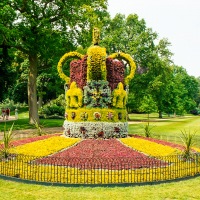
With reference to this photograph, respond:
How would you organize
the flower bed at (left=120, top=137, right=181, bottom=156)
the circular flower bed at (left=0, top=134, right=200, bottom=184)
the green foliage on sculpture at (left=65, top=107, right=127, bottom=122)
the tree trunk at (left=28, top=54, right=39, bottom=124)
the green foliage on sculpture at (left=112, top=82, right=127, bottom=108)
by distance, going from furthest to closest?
the tree trunk at (left=28, top=54, right=39, bottom=124) → the green foliage on sculpture at (left=112, top=82, right=127, bottom=108) → the green foliage on sculpture at (left=65, top=107, right=127, bottom=122) → the flower bed at (left=120, top=137, right=181, bottom=156) → the circular flower bed at (left=0, top=134, right=200, bottom=184)

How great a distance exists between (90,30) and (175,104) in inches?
1522

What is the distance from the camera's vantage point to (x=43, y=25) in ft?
116

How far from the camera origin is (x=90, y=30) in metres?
38.5

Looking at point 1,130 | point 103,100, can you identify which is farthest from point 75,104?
point 1,130

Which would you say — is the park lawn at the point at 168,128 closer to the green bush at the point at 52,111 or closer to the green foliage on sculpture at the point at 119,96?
the green foliage on sculpture at the point at 119,96

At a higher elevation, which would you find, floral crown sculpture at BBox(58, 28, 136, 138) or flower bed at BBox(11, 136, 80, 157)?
floral crown sculpture at BBox(58, 28, 136, 138)

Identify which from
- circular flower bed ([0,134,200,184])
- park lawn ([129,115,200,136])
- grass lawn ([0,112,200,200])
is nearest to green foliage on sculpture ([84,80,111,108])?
circular flower bed ([0,134,200,184])

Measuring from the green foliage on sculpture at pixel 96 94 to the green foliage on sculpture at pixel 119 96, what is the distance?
1.74 ft

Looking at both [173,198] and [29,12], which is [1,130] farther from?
[173,198]

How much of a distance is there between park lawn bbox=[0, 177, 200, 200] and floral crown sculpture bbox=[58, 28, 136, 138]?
7.68m

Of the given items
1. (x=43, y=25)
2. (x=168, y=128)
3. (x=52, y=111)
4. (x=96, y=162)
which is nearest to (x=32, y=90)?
(x=43, y=25)

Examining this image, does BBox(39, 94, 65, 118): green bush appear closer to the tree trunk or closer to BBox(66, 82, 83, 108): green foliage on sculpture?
the tree trunk

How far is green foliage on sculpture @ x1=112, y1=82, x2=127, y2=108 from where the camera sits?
20.6 m

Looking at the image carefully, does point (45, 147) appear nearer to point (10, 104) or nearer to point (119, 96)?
point (119, 96)
